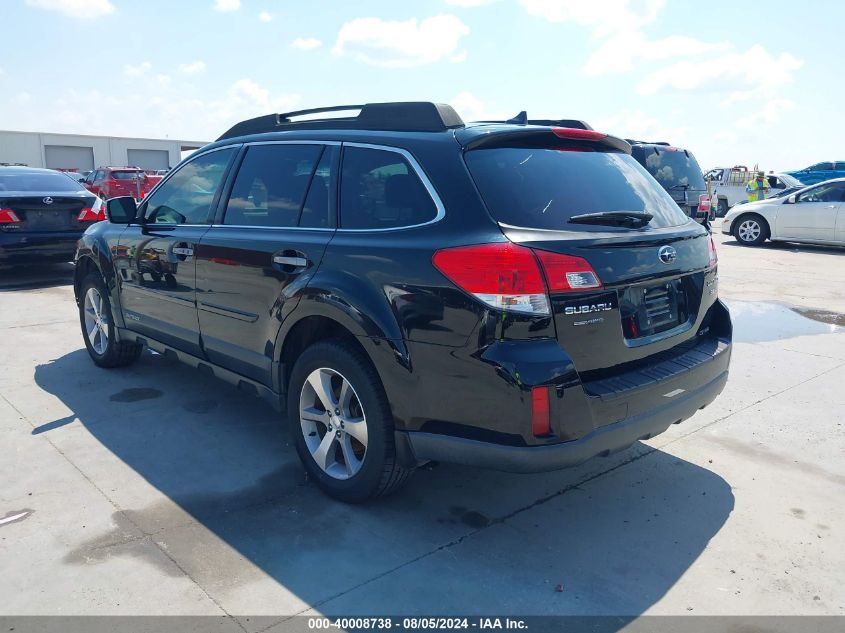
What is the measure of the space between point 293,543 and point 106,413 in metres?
2.24

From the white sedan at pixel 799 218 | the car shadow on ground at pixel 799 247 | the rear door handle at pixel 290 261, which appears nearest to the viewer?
the rear door handle at pixel 290 261

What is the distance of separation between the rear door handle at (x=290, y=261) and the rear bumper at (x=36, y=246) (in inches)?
279

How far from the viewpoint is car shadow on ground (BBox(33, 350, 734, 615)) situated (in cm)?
271

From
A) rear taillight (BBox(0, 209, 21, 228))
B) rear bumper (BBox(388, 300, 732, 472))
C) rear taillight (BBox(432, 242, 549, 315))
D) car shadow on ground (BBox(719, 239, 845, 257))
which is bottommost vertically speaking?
car shadow on ground (BBox(719, 239, 845, 257))

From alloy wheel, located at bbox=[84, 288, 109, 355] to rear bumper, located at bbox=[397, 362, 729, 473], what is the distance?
3525 millimetres

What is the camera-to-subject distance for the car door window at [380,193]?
3.06 m

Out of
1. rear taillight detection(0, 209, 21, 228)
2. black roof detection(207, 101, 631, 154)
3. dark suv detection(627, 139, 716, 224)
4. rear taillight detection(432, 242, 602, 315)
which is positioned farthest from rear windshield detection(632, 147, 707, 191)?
rear taillight detection(432, 242, 602, 315)

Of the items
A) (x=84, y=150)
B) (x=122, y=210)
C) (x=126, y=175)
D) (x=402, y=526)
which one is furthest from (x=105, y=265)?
(x=84, y=150)

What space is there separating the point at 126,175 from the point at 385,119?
Answer: 2897cm

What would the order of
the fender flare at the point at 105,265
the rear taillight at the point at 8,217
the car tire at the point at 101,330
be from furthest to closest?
the rear taillight at the point at 8,217 < the car tire at the point at 101,330 < the fender flare at the point at 105,265

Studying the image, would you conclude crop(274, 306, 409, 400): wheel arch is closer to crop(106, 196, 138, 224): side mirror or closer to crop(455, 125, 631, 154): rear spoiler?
crop(455, 125, 631, 154): rear spoiler

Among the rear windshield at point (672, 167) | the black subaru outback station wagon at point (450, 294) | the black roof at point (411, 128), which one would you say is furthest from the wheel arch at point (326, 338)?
the rear windshield at point (672, 167)

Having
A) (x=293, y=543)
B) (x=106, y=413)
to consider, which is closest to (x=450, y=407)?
(x=293, y=543)

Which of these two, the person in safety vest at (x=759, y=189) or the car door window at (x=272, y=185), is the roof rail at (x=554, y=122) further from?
the person in safety vest at (x=759, y=189)
